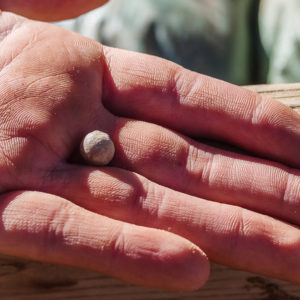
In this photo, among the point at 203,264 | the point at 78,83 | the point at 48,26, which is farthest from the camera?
the point at 48,26

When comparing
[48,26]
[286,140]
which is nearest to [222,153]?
[286,140]

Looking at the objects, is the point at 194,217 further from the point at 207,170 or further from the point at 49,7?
the point at 49,7

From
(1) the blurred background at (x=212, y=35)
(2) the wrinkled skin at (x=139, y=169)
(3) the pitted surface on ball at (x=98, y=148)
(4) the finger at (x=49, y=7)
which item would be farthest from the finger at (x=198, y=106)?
(1) the blurred background at (x=212, y=35)

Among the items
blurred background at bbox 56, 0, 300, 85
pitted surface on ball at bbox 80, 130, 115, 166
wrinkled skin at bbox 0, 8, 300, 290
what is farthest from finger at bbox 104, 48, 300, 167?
blurred background at bbox 56, 0, 300, 85

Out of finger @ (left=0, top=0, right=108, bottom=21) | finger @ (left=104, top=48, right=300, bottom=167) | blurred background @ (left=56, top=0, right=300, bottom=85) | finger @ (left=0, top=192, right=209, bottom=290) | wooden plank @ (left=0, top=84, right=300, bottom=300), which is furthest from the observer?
blurred background @ (left=56, top=0, right=300, bottom=85)

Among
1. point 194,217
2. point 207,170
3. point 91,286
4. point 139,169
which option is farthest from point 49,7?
point 91,286

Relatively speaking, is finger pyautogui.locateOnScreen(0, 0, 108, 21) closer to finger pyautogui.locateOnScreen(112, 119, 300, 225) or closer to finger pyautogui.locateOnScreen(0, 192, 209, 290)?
finger pyautogui.locateOnScreen(112, 119, 300, 225)

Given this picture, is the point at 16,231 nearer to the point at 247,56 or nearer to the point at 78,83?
the point at 78,83
